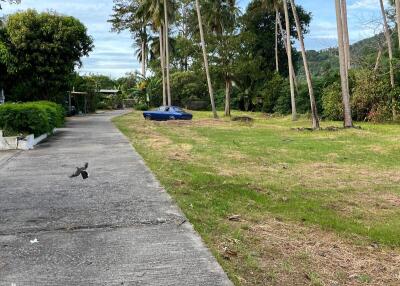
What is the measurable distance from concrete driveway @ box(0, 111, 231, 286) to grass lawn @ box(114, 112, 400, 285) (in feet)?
1.02

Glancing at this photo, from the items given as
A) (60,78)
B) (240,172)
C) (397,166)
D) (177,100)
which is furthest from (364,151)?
(177,100)

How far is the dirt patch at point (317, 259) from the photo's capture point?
434 centimetres

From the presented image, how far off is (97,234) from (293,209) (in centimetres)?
284

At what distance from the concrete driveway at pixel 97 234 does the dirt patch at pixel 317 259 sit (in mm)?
590

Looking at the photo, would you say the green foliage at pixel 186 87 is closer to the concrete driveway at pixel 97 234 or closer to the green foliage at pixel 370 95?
the green foliage at pixel 370 95

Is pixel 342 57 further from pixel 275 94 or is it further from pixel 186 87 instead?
pixel 186 87

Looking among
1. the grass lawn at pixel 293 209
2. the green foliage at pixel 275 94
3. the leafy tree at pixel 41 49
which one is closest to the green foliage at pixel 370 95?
the green foliage at pixel 275 94

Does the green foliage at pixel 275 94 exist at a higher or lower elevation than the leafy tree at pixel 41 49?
lower

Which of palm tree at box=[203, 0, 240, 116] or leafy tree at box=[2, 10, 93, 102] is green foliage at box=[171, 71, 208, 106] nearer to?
palm tree at box=[203, 0, 240, 116]

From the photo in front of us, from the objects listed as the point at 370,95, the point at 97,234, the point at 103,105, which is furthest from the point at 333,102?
the point at 103,105

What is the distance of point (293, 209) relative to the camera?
7.06 metres

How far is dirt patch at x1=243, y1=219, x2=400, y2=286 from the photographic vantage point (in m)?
4.34

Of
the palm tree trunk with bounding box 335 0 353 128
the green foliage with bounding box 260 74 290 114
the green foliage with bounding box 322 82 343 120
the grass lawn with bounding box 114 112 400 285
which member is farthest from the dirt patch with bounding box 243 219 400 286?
the green foliage with bounding box 260 74 290 114

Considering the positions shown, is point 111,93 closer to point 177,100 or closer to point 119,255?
point 177,100
